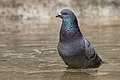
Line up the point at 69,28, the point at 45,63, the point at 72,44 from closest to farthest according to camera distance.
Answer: the point at 72,44, the point at 69,28, the point at 45,63

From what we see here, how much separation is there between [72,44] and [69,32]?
230 mm

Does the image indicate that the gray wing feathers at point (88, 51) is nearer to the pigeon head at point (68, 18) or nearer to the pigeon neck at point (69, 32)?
the pigeon neck at point (69, 32)

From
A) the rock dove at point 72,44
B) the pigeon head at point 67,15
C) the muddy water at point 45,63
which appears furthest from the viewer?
the pigeon head at point 67,15

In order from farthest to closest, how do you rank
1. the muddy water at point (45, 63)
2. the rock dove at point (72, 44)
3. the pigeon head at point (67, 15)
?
the pigeon head at point (67, 15) → the rock dove at point (72, 44) → the muddy water at point (45, 63)

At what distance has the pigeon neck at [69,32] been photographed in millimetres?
8141

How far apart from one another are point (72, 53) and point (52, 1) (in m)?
18.5

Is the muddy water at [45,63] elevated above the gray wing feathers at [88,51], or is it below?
below

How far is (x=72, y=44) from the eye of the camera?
807 centimetres

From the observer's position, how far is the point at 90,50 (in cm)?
835

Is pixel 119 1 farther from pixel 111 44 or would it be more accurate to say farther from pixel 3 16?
pixel 111 44

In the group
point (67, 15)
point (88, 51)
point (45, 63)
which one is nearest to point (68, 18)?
point (67, 15)

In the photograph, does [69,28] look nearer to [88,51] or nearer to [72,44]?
[72,44]

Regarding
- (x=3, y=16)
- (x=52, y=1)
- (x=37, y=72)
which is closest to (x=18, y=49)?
(x=37, y=72)

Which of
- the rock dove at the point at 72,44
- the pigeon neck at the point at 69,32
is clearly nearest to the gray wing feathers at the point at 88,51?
the rock dove at the point at 72,44
